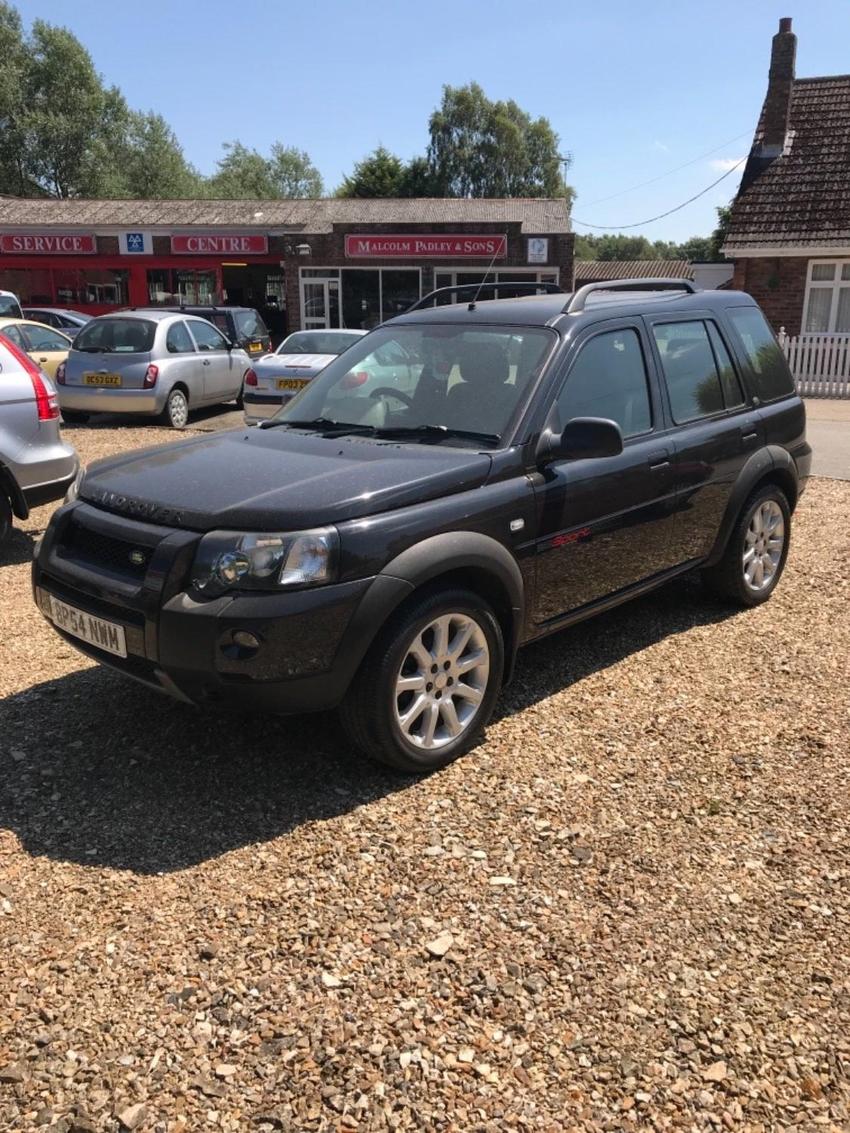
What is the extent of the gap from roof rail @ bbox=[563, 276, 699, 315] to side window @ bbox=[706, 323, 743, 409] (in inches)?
12.4

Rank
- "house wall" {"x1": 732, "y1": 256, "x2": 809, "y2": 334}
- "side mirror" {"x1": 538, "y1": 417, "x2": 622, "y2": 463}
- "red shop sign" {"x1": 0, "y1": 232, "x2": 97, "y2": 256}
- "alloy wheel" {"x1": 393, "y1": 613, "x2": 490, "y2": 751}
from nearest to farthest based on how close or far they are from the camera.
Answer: "alloy wheel" {"x1": 393, "y1": 613, "x2": 490, "y2": 751} → "side mirror" {"x1": 538, "y1": 417, "x2": 622, "y2": 463} → "house wall" {"x1": 732, "y1": 256, "x2": 809, "y2": 334} → "red shop sign" {"x1": 0, "y1": 232, "x2": 97, "y2": 256}

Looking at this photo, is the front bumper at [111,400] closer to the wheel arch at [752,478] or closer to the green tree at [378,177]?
the wheel arch at [752,478]

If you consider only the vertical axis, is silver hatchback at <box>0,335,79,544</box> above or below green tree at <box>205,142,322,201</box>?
below

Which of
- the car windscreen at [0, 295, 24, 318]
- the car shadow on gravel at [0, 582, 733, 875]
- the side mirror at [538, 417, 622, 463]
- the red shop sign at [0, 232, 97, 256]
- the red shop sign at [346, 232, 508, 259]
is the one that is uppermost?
the red shop sign at [0, 232, 97, 256]

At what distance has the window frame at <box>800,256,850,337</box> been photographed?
64.6 ft

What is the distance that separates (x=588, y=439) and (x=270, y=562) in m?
1.46

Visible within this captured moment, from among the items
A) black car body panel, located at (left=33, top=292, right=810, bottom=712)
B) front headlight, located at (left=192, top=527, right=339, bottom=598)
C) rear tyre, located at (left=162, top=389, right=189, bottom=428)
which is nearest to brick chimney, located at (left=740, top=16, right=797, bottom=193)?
rear tyre, located at (left=162, top=389, right=189, bottom=428)

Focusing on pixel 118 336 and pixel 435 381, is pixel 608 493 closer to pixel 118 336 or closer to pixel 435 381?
pixel 435 381

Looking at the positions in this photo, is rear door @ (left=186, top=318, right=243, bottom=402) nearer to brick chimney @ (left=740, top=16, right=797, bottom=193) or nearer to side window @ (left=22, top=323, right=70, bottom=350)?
side window @ (left=22, top=323, right=70, bottom=350)

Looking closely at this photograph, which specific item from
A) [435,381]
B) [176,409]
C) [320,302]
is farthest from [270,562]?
[320,302]

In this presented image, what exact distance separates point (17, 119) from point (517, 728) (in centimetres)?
5983

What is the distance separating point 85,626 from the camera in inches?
140

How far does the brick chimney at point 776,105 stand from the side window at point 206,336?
13.2m

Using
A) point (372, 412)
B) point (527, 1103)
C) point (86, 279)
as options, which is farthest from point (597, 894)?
point (86, 279)
